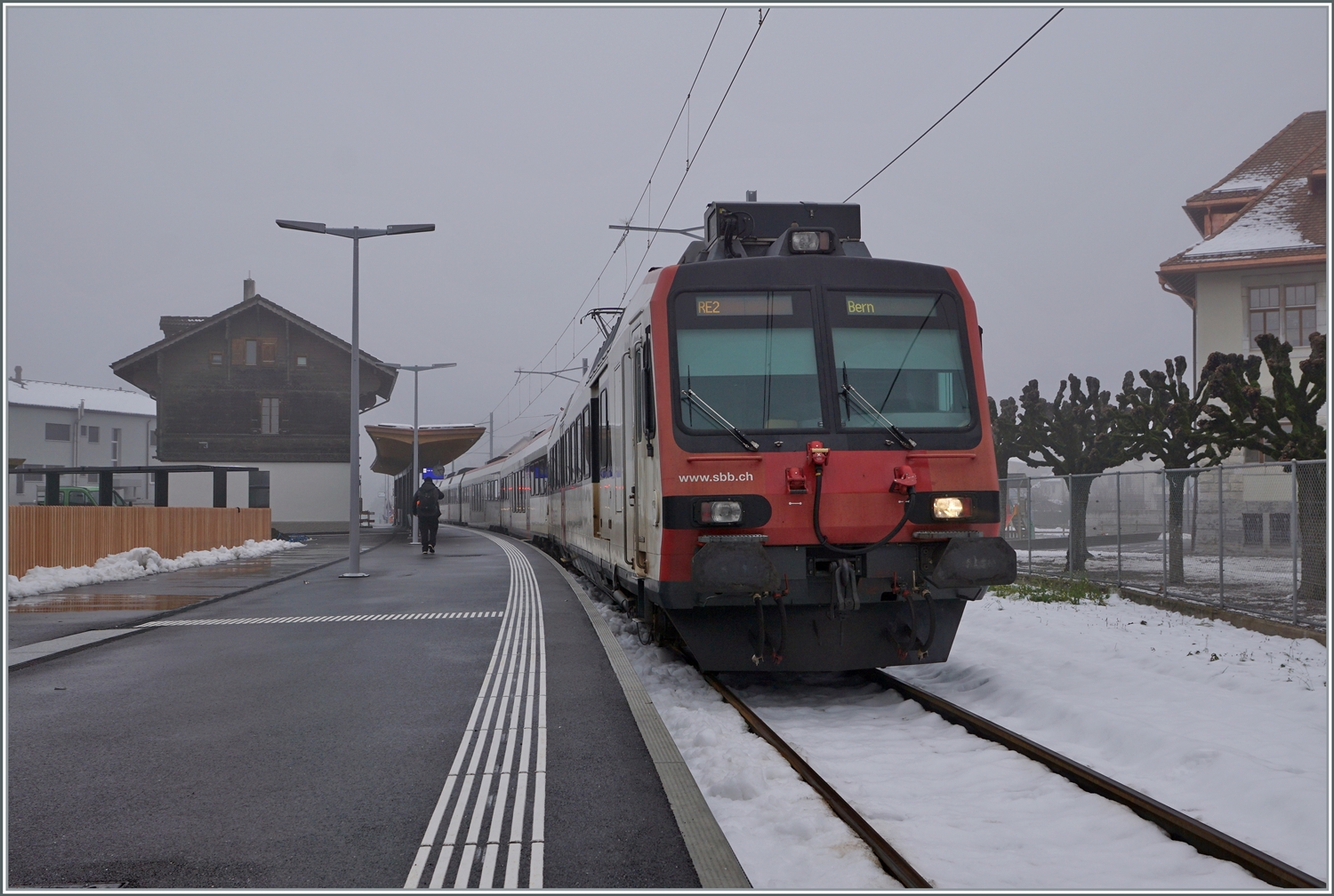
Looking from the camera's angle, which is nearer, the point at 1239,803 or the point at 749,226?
the point at 1239,803

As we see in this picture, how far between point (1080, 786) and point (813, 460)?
2.76m

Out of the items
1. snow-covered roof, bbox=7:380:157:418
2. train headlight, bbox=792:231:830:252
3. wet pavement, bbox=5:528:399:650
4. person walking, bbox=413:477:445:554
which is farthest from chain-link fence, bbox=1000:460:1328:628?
snow-covered roof, bbox=7:380:157:418

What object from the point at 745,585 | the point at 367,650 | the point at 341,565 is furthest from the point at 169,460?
the point at 745,585

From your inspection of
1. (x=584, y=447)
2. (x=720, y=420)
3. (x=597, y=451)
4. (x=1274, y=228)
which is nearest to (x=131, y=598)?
(x=584, y=447)

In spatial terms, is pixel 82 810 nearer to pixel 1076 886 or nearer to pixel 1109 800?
pixel 1076 886

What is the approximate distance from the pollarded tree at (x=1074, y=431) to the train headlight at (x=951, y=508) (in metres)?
A: 13.9

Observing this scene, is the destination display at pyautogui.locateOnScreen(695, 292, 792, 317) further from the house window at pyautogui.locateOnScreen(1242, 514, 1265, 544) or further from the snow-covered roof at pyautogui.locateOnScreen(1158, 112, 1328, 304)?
the snow-covered roof at pyautogui.locateOnScreen(1158, 112, 1328, 304)

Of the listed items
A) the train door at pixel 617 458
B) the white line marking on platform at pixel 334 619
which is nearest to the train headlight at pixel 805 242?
the train door at pixel 617 458

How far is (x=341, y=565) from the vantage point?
918 inches

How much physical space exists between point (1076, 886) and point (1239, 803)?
4.96 feet

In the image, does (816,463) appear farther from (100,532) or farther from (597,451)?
(100,532)

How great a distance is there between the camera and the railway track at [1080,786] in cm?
411

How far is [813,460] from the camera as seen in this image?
744 centimetres

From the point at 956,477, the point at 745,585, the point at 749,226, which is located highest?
the point at 749,226
